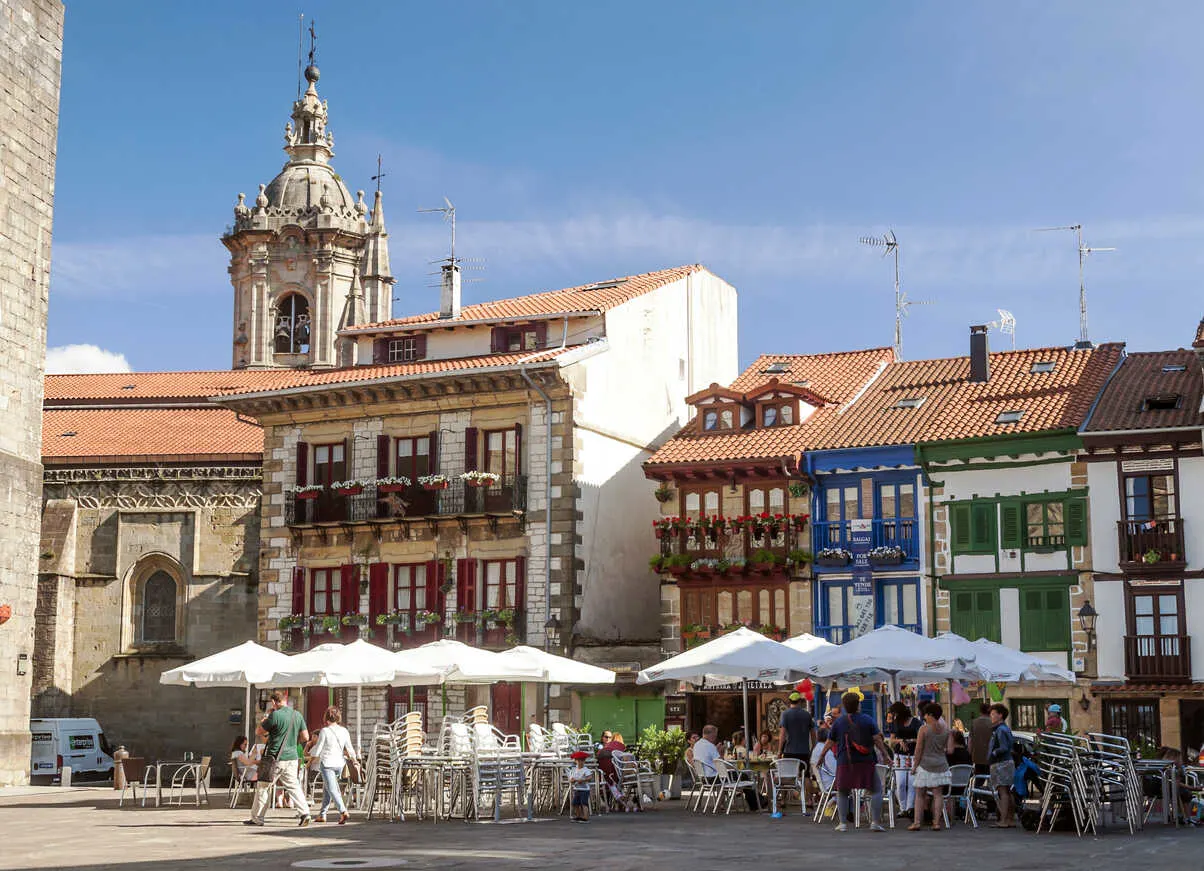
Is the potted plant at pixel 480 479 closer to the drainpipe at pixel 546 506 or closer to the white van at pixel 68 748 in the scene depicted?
the drainpipe at pixel 546 506

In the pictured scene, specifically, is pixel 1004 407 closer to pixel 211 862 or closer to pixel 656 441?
pixel 656 441

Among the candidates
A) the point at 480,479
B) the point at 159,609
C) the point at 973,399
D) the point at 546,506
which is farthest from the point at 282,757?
the point at 159,609

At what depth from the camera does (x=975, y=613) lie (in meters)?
37.0

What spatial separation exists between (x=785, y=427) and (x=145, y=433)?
2378cm

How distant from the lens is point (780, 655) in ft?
85.6

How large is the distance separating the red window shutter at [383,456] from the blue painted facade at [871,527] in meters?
10.9

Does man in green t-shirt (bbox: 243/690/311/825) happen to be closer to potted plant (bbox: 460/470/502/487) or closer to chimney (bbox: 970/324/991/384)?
potted plant (bbox: 460/470/502/487)

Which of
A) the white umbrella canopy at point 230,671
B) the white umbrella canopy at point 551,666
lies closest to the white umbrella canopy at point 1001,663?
the white umbrella canopy at point 551,666

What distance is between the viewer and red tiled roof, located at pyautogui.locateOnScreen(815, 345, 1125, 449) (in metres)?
37.4

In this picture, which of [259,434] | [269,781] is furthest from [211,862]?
[259,434]

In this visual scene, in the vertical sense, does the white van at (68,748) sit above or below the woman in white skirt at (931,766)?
below

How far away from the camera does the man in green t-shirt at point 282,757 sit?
73.6 ft

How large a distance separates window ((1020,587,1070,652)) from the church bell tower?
41634 millimetres

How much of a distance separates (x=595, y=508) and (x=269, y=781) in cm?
1885
